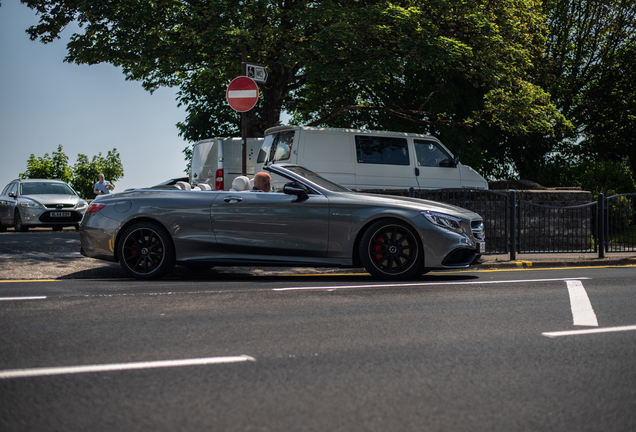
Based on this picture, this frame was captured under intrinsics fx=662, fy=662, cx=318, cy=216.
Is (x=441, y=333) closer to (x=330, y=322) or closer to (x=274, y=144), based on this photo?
(x=330, y=322)

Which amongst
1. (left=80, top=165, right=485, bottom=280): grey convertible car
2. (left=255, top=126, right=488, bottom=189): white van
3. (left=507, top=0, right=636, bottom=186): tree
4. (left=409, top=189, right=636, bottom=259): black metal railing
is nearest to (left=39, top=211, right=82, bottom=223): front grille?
(left=255, top=126, right=488, bottom=189): white van

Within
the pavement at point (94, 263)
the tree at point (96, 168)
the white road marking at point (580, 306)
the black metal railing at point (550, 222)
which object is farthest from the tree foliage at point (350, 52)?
the tree at point (96, 168)

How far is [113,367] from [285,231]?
14.9ft

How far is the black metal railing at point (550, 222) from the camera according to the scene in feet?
41.7

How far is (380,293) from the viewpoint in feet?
24.1

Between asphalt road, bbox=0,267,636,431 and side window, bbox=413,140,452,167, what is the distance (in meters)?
7.31

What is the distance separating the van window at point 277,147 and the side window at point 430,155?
2818 millimetres

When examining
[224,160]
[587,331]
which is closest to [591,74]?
[224,160]

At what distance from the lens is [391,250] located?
8.45 metres

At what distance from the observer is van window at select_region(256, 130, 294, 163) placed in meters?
13.8

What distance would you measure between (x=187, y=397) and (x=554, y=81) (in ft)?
86.1

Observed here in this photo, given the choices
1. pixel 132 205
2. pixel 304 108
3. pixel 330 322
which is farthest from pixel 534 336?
pixel 304 108

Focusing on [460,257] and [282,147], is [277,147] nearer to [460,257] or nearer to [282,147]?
[282,147]

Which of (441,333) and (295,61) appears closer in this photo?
(441,333)
